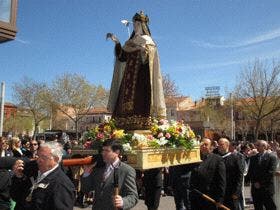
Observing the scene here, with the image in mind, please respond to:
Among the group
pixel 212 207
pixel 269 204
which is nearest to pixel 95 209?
pixel 212 207

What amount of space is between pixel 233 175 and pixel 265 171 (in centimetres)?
208

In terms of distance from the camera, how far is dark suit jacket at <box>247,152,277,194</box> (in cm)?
970

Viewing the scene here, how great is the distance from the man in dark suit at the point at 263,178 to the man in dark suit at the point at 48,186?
261 inches

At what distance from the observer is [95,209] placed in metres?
5.16

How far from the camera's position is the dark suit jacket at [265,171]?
970 centimetres

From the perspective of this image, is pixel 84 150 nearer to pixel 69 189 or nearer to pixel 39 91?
pixel 69 189

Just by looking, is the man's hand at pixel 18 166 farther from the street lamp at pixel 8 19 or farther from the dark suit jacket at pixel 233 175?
the dark suit jacket at pixel 233 175

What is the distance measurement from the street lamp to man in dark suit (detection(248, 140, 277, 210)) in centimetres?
806

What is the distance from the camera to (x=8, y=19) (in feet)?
9.88

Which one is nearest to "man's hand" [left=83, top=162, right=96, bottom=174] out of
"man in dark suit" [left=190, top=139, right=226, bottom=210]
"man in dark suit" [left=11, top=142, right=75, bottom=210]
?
"man in dark suit" [left=11, top=142, right=75, bottom=210]

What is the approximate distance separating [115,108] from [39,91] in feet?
148

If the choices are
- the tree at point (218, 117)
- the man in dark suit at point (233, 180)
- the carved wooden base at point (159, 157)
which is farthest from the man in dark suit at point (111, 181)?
the tree at point (218, 117)

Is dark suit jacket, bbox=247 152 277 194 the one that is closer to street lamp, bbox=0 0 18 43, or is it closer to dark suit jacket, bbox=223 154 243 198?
dark suit jacket, bbox=223 154 243 198

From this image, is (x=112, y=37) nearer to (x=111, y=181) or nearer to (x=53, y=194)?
(x=111, y=181)
